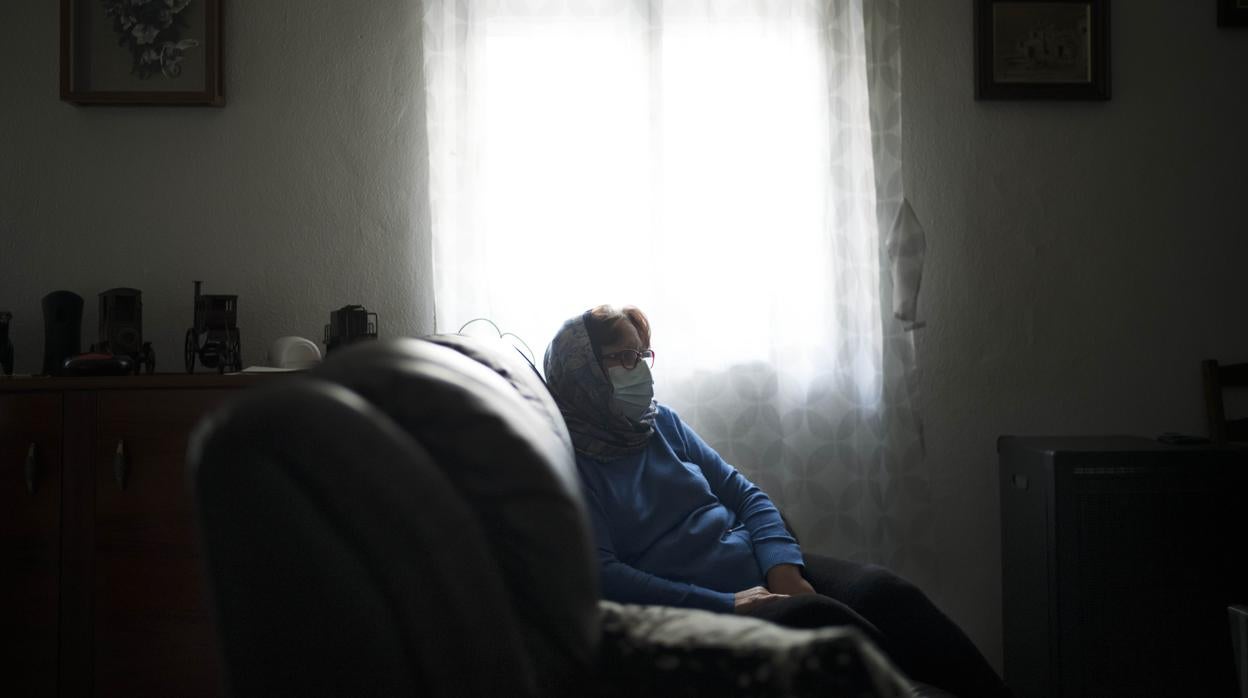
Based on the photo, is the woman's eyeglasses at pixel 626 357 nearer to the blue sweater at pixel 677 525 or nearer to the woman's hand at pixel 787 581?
the blue sweater at pixel 677 525

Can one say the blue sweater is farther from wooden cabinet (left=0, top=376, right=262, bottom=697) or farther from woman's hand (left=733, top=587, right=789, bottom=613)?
wooden cabinet (left=0, top=376, right=262, bottom=697)

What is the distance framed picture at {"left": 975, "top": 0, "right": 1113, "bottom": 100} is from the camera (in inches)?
102

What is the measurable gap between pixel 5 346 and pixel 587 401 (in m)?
1.49

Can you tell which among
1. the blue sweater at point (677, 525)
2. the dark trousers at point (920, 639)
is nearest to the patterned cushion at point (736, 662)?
the dark trousers at point (920, 639)

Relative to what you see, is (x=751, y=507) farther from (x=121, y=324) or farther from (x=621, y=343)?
(x=121, y=324)

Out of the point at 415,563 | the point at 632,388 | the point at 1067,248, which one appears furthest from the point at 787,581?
the point at 1067,248

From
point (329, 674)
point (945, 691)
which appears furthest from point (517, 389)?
point (945, 691)

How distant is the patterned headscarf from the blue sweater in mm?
34

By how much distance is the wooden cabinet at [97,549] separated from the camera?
6.59 ft

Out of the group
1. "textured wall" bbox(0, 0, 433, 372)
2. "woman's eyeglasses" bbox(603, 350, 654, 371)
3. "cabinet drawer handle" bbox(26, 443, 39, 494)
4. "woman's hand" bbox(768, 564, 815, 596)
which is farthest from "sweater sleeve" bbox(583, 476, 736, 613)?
"cabinet drawer handle" bbox(26, 443, 39, 494)

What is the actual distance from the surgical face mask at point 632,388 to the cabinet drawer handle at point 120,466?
108cm

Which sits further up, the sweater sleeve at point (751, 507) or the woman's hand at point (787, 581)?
the sweater sleeve at point (751, 507)

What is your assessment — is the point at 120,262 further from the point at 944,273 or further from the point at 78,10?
the point at 944,273

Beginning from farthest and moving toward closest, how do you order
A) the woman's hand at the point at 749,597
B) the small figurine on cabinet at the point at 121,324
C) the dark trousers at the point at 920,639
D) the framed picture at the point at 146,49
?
the framed picture at the point at 146,49, the small figurine on cabinet at the point at 121,324, the woman's hand at the point at 749,597, the dark trousers at the point at 920,639
